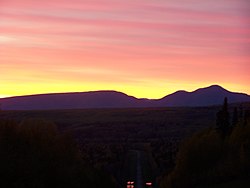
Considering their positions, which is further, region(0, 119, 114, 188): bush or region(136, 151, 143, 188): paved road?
region(136, 151, 143, 188): paved road

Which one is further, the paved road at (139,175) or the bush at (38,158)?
the paved road at (139,175)

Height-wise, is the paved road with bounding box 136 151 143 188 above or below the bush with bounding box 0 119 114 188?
below

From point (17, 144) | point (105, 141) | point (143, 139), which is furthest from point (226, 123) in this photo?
point (143, 139)

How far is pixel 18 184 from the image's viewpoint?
147 feet

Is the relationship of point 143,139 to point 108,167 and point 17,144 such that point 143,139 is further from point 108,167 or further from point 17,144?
point 17,144

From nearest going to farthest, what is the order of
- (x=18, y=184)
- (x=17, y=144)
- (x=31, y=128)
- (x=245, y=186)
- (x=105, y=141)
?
(x=18, y=184)
(x=17, y=144)
(x=31, y=128)
(x=245, y=186)
(x=105, y=141)

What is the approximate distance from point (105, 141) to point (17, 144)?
134834 mm

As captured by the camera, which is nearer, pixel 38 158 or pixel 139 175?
pixel 38 158

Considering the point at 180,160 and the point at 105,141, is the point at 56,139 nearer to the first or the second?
the point at 180,160

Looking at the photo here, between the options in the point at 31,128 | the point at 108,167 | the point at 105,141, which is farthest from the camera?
the point at 105,141

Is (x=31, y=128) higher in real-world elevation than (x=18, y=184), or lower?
higher

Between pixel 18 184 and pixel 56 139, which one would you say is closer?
pixel 18 184

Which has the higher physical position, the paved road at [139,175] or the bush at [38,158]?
the bush at [38,158]

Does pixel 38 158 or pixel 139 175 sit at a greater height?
pixel 38 158
